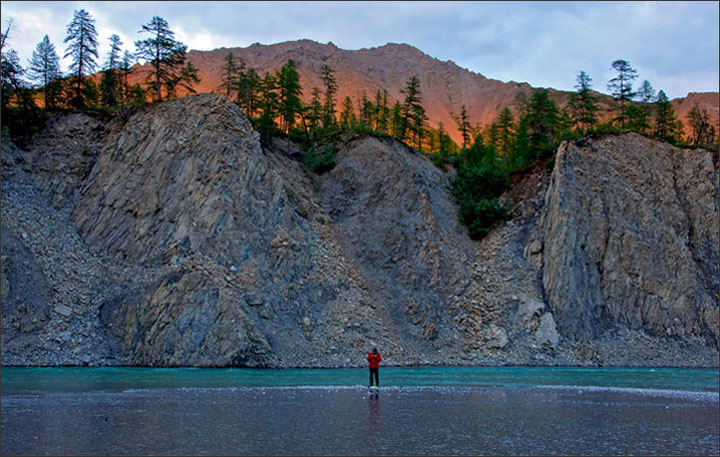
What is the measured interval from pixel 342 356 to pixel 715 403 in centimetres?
2009

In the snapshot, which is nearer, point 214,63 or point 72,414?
point 72,414

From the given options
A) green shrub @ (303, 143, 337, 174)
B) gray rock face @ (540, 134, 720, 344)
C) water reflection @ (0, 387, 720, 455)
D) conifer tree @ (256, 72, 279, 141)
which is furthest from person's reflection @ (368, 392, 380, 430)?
conifer tree @ (256, 72, 279, 141)

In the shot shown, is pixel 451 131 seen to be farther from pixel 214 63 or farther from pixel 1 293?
pixel 1 293

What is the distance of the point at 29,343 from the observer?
3009 cm

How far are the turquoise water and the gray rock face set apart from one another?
1027 centimetres

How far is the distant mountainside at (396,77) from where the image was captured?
144 metres

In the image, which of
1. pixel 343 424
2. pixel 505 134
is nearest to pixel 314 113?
pixel 505 134

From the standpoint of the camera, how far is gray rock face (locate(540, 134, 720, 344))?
144 ft

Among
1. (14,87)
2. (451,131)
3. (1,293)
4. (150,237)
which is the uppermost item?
(451,131)

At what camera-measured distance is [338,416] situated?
14547 millimetres

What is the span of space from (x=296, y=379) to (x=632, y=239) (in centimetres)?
3289

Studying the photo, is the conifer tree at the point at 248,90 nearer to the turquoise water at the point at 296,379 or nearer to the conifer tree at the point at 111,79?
the conifer tree at the point at 111,79

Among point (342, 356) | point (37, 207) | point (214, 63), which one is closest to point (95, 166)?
point (37, 207)

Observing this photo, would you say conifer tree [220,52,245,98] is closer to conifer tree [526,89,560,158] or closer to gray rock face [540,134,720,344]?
conifer tree [526,89,560,158]
